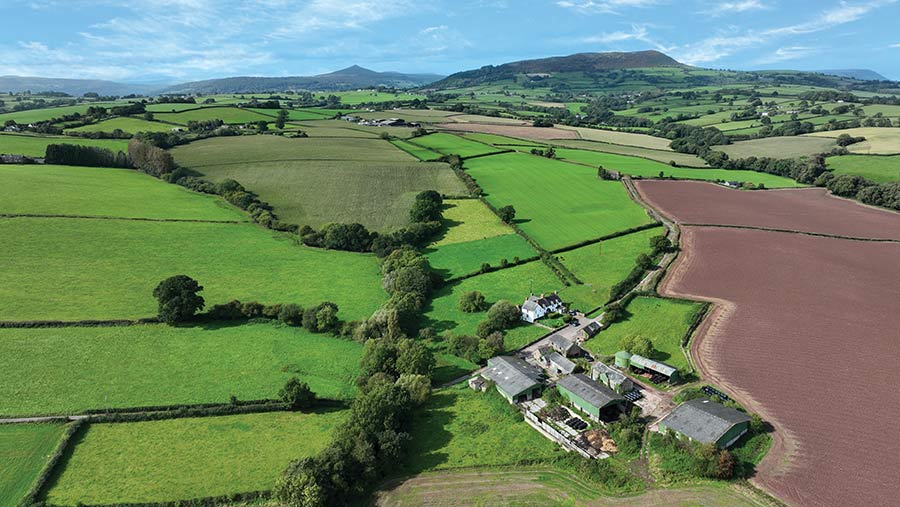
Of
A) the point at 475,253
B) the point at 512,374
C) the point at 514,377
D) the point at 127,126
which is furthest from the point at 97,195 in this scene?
the point at 514,377

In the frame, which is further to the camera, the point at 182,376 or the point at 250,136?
the point at 250,136

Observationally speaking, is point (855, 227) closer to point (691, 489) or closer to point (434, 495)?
point (691, 489)

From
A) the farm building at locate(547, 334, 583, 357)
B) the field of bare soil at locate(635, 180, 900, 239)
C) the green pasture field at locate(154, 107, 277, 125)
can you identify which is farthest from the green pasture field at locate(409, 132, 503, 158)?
the farm building at locate(547, 334, 583, 357)

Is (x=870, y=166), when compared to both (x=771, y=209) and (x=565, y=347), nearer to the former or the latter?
(x=771, y=209)

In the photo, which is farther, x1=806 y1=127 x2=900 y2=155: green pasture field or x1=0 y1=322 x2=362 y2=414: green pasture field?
x1=806 y1=127 x2=900 y2=155: green pasture field

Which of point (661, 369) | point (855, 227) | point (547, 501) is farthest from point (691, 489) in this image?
point (855, 227)

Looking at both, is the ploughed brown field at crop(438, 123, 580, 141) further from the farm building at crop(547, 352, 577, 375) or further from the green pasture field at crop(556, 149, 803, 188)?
the farm building at crop(547, 352, 577, 375)

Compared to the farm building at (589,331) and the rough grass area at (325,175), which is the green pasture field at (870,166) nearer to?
the rough grass area at (325,175)

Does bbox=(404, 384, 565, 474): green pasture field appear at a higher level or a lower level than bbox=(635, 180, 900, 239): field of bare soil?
lower

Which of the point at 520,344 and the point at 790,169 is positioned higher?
the point at 790,169
